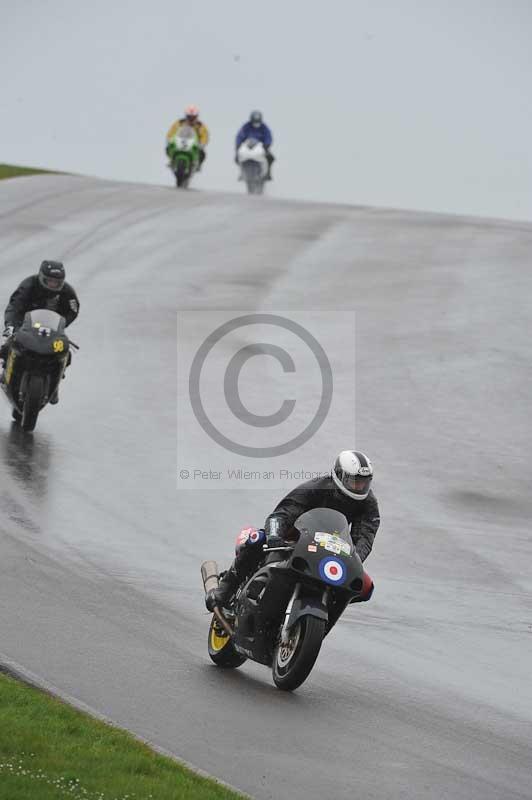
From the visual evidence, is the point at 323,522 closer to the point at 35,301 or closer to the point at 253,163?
the point at 35,301

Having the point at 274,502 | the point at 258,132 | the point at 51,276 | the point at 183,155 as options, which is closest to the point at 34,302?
the point at 51,276

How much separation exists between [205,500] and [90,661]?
19.2 feet

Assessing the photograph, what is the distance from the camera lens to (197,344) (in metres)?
21.7

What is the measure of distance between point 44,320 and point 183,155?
984 inches

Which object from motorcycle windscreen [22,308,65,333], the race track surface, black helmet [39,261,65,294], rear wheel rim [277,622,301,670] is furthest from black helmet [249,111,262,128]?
rear wheel rim [277,622,301,670]

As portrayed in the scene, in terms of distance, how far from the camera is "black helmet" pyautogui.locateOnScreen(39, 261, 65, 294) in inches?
643

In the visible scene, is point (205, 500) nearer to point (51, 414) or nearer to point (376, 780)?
point (51, 414)

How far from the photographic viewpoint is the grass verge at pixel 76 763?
615 cm

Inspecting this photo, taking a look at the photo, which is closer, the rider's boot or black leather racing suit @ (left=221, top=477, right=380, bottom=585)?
black leather racing suit @ (left=221, top=477, right=380, bottom=585)

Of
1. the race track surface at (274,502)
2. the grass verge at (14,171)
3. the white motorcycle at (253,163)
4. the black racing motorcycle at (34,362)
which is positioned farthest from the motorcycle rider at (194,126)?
the black racing motorcycle at (34,362)

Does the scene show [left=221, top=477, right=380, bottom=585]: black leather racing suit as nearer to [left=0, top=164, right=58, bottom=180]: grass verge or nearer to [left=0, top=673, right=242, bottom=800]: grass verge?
[left=0, top=673, right=242, bottom=800]: grass verge

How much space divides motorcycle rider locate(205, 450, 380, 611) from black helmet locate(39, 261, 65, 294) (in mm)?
7626

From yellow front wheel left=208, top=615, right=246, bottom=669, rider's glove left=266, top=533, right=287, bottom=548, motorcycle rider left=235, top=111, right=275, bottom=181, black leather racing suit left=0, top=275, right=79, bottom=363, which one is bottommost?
yellow front wheel left=208, top=615, right=246, bottom=669

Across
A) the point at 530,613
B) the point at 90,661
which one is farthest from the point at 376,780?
the point at 530,613
